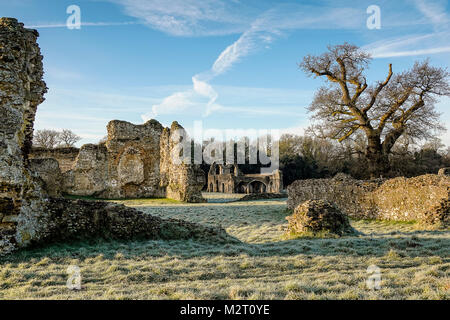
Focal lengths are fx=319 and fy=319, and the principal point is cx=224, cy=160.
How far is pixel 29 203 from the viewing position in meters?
7.08

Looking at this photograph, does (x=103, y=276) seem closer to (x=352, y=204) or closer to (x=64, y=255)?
(x=64, y=255)

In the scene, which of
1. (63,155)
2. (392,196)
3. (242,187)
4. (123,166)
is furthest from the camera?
(242,187)

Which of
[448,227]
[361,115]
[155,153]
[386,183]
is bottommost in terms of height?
[448,227]

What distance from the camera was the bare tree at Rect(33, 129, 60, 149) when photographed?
48.3 meters

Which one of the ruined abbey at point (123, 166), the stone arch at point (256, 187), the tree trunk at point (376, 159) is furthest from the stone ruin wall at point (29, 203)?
the stone arch at point (256, 187)

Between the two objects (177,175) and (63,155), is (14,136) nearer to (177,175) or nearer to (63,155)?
(177,175)

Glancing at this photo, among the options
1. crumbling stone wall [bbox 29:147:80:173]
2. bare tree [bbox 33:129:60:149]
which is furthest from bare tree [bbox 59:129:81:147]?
crumbling stone wall [bbox 29:147:80:173]

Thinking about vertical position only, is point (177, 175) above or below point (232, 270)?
above

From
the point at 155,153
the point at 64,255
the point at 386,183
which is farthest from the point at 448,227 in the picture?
the point at 155,153

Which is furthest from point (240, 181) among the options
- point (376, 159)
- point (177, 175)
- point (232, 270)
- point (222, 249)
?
point (232, 270)

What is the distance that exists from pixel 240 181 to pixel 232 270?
43131 mm

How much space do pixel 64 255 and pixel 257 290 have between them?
14.1 ft

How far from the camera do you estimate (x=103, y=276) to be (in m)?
5.16

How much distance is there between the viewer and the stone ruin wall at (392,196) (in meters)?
10.4
